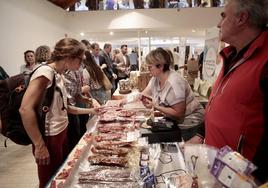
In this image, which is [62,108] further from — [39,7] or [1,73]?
[39,7]

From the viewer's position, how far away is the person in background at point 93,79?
354cm

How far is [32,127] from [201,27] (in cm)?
828

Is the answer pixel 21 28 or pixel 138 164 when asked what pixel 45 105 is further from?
pixel 21 28

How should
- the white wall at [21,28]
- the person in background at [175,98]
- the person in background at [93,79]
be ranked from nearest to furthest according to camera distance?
the person in background at [175,98]
the person in background at [93,79]
the white wall at [21,28]

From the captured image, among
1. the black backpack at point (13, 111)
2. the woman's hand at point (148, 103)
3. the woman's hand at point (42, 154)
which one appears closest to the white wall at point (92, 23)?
the woman's hand at point (148, 103)

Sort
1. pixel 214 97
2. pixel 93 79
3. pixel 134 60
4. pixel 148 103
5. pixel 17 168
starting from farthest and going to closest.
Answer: pixel 134 60
pixel 93 79
pixel 17 168
pixel 148 103
pixel 214 97

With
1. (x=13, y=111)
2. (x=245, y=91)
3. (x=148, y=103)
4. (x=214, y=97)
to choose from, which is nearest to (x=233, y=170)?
(x=245, y=91)

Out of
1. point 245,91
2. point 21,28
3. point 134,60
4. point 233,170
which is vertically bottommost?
point 134,60

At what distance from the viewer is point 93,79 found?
3705 mm

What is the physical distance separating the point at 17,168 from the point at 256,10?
3229mm

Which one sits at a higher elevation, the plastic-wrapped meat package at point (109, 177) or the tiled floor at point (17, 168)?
the plastic-wrapped meat package at point (109, 177)

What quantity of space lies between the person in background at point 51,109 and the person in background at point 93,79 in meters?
1.69

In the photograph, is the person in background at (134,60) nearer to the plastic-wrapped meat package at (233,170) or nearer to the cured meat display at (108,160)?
the cured meat display at (108,160)

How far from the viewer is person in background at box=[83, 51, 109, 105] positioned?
3.54 meters
